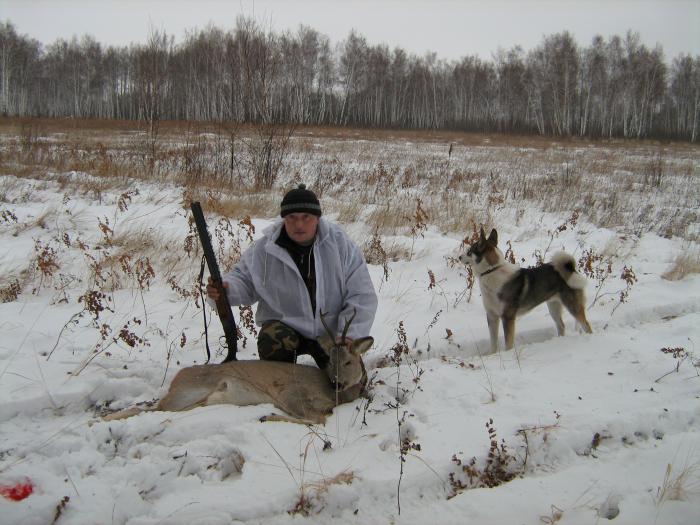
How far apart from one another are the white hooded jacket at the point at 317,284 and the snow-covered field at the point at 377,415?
67cm

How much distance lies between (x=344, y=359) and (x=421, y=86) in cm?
5557

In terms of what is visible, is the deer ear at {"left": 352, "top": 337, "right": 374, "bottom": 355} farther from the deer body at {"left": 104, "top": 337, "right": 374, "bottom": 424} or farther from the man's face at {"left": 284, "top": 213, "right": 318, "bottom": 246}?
the man's face at {"left": 284, "top": 213, "right": 318, "bottom": 246}

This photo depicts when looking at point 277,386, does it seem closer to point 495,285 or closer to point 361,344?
point 361,344

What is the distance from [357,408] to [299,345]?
2.49 feet

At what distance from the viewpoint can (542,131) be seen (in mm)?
42156

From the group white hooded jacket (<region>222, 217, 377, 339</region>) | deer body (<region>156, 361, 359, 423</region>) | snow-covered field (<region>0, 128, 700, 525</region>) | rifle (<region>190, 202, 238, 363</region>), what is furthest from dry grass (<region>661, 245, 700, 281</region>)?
Result: rifle (<region>190, 202, 238, 363</region>)

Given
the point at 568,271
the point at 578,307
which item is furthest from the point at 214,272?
the point at 578,307

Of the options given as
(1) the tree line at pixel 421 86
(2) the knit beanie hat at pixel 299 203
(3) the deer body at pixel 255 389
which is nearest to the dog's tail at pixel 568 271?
(3) the deer body at pixel 255 389

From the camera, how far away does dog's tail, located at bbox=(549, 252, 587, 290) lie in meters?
4.48

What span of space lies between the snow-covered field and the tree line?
106 feet

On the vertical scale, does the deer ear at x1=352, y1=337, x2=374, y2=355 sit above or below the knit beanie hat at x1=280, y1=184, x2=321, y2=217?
below

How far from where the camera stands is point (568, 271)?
14.9 ft

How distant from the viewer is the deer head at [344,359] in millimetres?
3193

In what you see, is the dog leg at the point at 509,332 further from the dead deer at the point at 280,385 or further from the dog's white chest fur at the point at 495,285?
the dead deer at the point at 280,385
